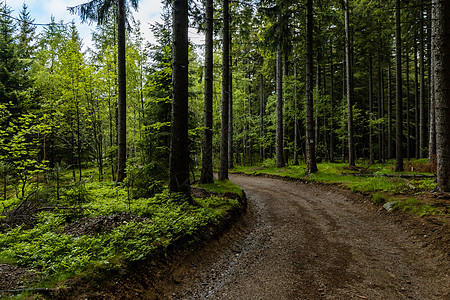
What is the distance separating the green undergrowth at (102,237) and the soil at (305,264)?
297 mm

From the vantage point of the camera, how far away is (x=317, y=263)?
14.6 feet

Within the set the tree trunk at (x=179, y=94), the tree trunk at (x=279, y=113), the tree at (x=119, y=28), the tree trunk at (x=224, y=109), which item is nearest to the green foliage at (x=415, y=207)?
the tree trunk at (x=179, y=94)

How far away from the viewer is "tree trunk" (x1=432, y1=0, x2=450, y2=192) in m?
6.98

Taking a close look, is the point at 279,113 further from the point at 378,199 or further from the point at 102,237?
the point at 102,237

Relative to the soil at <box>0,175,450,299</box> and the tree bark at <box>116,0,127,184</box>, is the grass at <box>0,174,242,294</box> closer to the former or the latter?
the soil at <box>0,175,450,299</box>

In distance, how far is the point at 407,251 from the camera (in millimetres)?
4891

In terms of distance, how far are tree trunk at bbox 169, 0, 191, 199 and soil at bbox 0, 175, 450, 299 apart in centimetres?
222

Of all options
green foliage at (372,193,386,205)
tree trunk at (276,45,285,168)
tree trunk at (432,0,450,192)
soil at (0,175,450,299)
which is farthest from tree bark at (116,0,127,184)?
tree trunk at (432,0,450,192)

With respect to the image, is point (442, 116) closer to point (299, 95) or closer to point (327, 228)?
point (327, 228)

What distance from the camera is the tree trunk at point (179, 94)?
20.0 feet

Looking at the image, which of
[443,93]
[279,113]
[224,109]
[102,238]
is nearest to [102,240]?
[102,238]

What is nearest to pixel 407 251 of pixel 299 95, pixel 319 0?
pixel 319 0

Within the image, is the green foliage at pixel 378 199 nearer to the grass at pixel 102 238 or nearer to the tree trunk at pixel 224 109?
the grass at pixel 102 238

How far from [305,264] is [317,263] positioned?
244 millimetres
